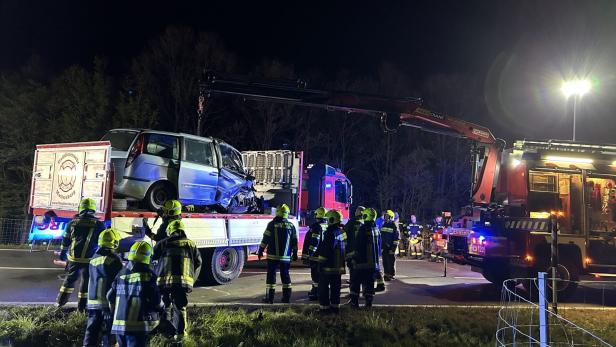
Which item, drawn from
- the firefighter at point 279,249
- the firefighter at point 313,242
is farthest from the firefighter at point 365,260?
the firefighter at point 279,249

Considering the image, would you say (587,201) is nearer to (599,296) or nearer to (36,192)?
(599,296)

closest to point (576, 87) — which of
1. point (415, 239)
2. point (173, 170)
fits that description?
point (415, 239)

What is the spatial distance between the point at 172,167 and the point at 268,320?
398cm

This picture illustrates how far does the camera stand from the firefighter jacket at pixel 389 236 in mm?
10797

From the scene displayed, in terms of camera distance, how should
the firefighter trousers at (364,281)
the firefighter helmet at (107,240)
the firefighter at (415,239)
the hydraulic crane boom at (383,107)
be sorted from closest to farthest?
the firefighter helmet at (107,240)
the firefighter trousers at (364,281)
the hydraulic crane boom at (383,107)
the firefighter at (415,239)

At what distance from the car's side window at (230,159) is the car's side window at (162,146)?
1.35 metres

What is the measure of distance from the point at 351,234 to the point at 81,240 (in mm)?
4343

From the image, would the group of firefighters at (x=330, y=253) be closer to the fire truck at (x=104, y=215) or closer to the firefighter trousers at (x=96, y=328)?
the fire truck at (x=104, y=215)

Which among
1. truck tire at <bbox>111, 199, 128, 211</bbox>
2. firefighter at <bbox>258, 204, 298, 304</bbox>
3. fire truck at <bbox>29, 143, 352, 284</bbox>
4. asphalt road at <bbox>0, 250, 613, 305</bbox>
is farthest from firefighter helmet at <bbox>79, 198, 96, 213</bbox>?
firefighter at <bbox>258, 204, 298, 304</bbox>

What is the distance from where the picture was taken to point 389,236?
35.6 feet

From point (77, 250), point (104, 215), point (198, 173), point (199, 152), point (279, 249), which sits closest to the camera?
point (77, 250)

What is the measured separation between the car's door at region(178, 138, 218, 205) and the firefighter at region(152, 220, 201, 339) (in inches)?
143

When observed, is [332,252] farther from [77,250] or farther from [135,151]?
[135,151]

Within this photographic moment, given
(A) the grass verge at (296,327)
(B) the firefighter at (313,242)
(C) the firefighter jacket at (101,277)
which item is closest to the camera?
(C) the firefighter jacket at (101,277)
